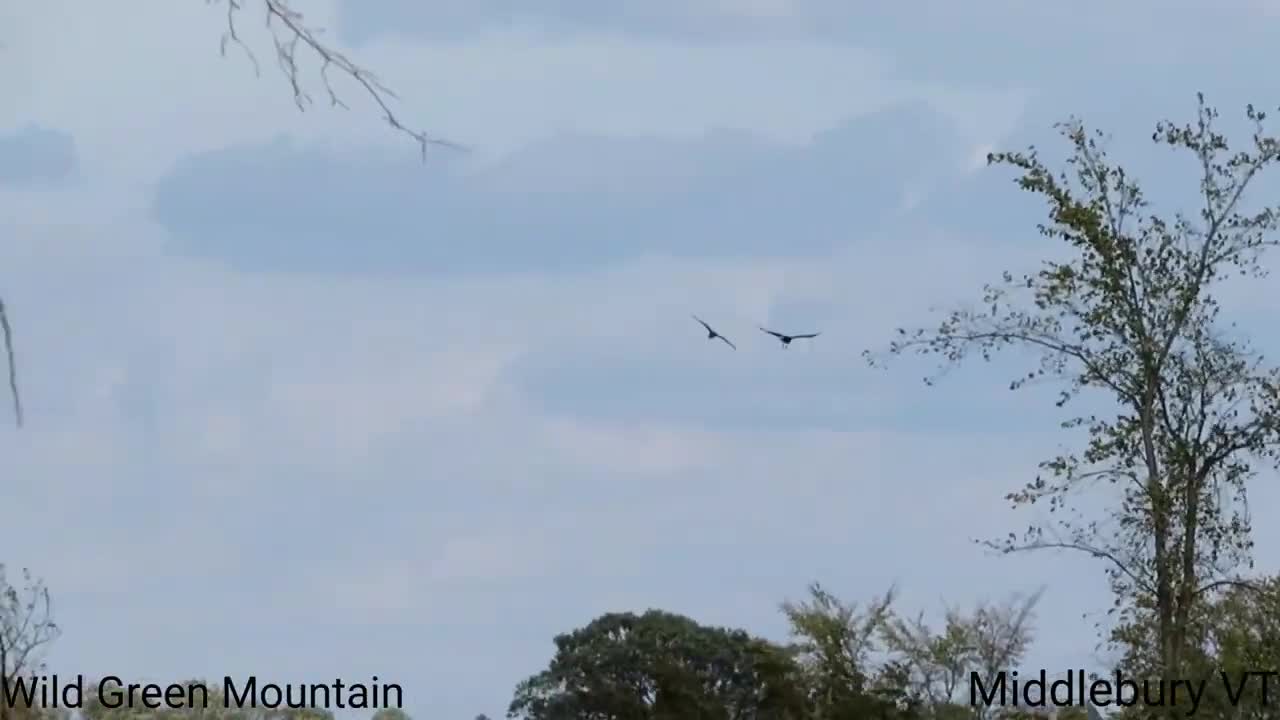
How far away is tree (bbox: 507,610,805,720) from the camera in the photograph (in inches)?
711

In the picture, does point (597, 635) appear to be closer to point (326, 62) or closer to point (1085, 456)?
point (1085, 456)

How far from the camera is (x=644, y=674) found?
18812mm

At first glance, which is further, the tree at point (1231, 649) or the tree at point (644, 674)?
the tree at point (644, 674)

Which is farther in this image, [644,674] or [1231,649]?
[644,674]

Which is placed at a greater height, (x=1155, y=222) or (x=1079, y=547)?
(x=1155, y=222)

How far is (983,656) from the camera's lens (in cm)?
1343

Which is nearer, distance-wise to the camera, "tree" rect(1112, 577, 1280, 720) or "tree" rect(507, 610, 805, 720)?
"tree" rect(1112, 577, 1280, 720)

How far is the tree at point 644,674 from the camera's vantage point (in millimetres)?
18047

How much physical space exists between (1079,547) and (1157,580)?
0.44m

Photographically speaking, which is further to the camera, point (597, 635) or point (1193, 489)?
point (597, 635)

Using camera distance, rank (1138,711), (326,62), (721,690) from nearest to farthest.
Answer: (326,62) < (1138,711) < (721,690)

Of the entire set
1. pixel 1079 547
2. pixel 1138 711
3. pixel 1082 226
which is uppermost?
pixel 1082 226

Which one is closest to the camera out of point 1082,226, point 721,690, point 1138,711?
point 1082,226

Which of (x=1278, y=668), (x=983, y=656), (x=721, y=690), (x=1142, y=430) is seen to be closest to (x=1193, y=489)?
(x=1142, y=430)
